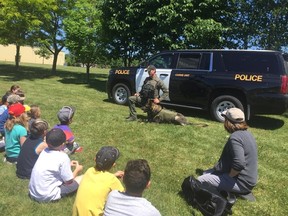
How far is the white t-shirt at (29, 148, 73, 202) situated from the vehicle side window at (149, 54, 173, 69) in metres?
6.47

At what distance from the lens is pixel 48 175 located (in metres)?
4.18

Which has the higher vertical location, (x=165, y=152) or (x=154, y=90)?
(x=154, y=90)

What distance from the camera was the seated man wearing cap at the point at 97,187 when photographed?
11.3 feet

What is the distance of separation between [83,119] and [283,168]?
4.92 metres

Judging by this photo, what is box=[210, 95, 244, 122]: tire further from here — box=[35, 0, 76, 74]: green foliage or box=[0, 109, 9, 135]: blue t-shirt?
box=[35, 0, 76, 74]: green foliage

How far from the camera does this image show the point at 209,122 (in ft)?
30.5

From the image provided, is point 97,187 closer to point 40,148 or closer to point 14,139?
point 40,148

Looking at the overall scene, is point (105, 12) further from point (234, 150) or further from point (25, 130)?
point (234, 150)

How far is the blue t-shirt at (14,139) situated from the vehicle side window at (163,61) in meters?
5.57

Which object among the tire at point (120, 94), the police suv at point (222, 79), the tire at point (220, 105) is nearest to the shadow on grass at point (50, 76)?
the tire at point (120, 94)

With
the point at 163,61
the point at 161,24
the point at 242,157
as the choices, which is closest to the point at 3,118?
the point at 242,157

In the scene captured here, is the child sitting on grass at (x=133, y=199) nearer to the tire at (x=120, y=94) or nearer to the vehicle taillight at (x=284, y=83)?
the vehicle taillight at (x=284, y=83)

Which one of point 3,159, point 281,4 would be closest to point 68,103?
point 3,159

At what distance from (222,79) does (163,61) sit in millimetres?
2032
